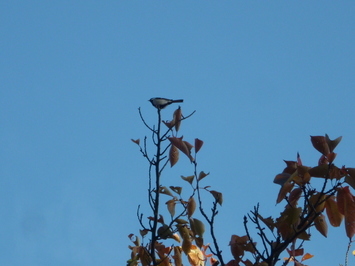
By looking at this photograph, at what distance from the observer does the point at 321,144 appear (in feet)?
8.43

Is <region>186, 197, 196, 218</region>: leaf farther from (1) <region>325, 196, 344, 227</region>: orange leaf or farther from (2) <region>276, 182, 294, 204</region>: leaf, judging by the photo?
(1) <region>325, 196, 344, 227</region>: orange leaf

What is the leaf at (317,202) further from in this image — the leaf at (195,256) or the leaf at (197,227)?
the leaf at (195,256)

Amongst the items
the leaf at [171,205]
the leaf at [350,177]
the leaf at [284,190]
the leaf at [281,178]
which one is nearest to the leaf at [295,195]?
the leaf at [284,190]

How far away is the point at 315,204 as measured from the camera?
8.61 ft

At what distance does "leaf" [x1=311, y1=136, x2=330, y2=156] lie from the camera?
2564 millimetres

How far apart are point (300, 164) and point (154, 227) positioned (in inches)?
37.2

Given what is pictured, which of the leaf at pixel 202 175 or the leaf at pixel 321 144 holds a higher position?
the leaf at pixel 202 175

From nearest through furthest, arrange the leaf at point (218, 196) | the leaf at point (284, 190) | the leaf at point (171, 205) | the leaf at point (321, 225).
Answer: the leaf at point (284, 190) < the leaf at point (321, 225) < the leaf at point (218, 196) < the leaf at point (171, 205)

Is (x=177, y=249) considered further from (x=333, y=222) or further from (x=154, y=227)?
(x=333, y=222)

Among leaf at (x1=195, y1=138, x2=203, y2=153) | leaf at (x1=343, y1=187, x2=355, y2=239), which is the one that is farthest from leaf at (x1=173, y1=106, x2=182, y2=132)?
leaf at (x1=343, y1=187, x2=355, y2=239)

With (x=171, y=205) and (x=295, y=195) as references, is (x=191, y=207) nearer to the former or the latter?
(x=171, y=205)

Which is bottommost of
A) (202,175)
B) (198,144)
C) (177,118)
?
(202,175)

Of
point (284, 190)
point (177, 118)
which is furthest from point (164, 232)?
point (284, 190)

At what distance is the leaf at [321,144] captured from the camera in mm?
2564
